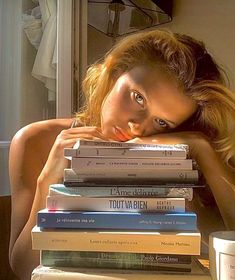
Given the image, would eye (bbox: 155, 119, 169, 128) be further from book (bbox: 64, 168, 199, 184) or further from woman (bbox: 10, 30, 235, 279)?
book (bbox: 64, 168, 199, 184)

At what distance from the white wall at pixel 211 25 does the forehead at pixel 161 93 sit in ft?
2.44

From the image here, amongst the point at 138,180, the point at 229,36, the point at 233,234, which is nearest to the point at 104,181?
the point at 138,180

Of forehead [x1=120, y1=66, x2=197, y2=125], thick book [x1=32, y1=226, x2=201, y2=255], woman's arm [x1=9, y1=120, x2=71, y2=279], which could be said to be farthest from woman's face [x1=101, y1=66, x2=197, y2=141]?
thick book [x1=32, y1=226, x2=201, y2=255]

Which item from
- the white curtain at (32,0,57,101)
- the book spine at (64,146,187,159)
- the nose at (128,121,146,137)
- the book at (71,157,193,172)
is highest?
the white curtain at (32,0,57,101)

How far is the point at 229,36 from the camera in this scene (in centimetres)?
167

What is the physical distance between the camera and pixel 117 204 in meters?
0.64

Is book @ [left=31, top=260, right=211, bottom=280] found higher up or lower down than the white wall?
lower down

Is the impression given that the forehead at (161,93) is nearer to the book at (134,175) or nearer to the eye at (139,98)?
the eye at (139,98)

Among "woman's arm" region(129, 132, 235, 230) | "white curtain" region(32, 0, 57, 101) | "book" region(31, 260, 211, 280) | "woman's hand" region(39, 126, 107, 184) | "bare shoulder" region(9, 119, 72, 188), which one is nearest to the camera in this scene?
"book" region(31, 260, 211, 280)

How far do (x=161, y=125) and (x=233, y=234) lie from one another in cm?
37

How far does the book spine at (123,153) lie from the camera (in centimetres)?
66

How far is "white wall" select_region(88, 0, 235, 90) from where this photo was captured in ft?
5.49

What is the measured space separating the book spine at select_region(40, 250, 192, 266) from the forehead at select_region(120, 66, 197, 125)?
38 cm

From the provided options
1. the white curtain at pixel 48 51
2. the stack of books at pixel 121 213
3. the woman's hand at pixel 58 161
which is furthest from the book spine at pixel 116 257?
the white curtain at pixel 48 51
